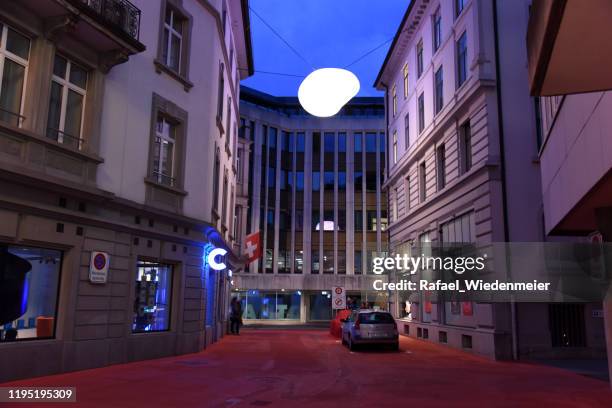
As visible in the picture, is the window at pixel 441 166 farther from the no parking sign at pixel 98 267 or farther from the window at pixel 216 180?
the no parking sign at pixel 98 267

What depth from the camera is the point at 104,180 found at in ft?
48.4

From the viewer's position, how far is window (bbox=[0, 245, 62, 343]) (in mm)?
12078

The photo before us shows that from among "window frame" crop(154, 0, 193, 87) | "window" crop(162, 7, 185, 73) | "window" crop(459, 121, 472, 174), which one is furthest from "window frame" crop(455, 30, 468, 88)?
"window" crop(162, 7, 185, 73)

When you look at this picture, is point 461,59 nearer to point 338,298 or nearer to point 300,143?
point 338,298

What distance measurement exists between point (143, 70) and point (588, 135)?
1291 centimetres

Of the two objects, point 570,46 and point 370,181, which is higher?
point 370,181

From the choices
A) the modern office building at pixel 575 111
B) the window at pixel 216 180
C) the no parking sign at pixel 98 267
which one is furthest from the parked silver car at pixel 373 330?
the no parking sign at pixel 98 267

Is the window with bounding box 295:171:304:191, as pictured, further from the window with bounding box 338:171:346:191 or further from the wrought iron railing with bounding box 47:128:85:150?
the wrought iron railing with bounding box 47:128:85:150

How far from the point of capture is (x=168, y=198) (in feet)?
58.1

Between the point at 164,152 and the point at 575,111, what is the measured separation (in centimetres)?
1276

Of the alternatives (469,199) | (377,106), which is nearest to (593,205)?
(469,199)

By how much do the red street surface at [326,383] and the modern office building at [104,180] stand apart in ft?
3.65

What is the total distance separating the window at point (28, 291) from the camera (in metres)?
12.1

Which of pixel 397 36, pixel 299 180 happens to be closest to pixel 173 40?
pixel 397 36
